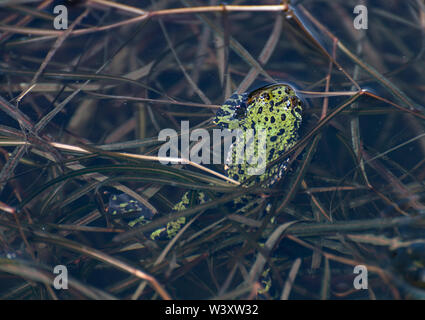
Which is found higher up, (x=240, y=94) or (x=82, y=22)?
(x=82, y=22)

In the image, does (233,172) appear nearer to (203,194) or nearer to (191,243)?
(203,194)

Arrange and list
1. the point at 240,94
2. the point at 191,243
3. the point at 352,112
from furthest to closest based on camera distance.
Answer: the point at 240,94, the point at 352,112, the point at 191,243

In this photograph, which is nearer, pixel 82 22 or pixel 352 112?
pixel 352 112

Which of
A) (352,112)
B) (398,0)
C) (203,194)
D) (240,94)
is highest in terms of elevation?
(398,0)

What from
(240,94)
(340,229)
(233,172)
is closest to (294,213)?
(340,229)

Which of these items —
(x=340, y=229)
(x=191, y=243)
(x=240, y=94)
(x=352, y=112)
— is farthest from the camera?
(x=240, y=94)

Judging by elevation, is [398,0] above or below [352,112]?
above

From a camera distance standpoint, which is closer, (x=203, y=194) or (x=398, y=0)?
(x=203, y=194)

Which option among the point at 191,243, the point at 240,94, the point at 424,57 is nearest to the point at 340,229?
the point at 191,243

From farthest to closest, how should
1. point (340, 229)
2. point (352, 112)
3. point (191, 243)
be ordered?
1. point (352, 112)
2. point (191, 243)
3. point (340, 229)
